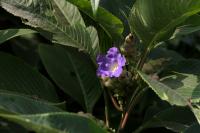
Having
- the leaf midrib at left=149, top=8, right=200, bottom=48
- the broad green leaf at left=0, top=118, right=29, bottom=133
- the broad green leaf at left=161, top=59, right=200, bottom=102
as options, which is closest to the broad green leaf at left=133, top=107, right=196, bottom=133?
the broad green leaf at left=161, top=59, right=200, bottom=102

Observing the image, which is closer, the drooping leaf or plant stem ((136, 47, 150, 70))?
the drooping leaf

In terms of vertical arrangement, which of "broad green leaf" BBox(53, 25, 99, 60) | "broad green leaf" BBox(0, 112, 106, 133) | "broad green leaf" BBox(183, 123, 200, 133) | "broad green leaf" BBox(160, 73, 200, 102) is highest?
"broad green leaf" BBox(53, 25, 99, 60)

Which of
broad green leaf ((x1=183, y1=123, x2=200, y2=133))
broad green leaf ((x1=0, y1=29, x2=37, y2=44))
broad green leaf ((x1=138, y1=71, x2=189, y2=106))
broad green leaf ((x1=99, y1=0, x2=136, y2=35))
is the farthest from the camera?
broad green leaf ((x1=99, y1=0, x2=136, y2=35))

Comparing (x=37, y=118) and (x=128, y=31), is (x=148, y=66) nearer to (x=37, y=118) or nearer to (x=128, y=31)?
(x=128, y=31)

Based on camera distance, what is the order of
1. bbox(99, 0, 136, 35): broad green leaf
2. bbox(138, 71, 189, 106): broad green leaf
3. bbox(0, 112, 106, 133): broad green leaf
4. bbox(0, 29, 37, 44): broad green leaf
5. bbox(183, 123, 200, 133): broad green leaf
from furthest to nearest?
bbox(99, 0, 136, 35): broad green leaf < bbox(0, 29, 37, 44): broad green leaf < bbox(183, 123, 200, 133): broad green leaf < bbox(138, 71, 189, 106): broad green leaf < bbox(0, 112, 106, 133): broad green leaf

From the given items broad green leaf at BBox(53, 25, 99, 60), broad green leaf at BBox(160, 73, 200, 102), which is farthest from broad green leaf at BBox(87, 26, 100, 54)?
broad green leaf at BBox(160, 73, 200, 102)

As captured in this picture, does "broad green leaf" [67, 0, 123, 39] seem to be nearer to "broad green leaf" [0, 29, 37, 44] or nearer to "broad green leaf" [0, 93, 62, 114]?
"broad green leaf" [0, 29, 37, 44]

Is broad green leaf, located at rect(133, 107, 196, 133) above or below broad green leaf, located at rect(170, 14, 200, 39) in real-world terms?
below

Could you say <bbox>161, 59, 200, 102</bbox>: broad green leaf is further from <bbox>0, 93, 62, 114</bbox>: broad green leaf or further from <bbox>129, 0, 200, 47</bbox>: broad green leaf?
<bbox>0, 93, 62, 114</bbox>: broad green leaf
